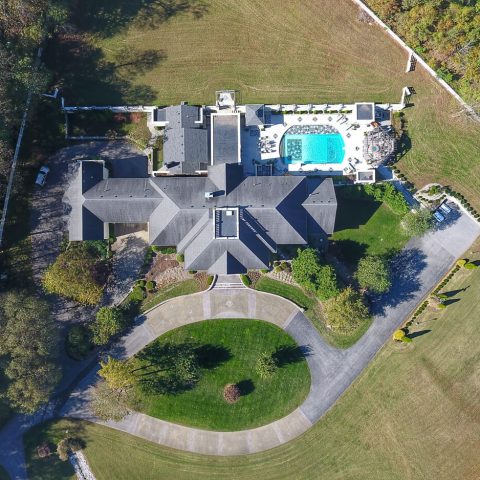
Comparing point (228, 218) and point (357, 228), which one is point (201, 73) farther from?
point (357, 228)

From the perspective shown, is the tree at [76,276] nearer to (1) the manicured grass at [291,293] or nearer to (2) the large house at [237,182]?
(2) the large house at [237,182]

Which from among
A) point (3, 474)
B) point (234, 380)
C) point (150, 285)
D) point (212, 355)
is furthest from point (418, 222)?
point (3, 474)

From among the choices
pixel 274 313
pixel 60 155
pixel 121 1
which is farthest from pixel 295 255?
pixel 121 1

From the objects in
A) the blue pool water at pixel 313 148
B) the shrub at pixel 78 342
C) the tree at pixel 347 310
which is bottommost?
the tree at pixel 347 310

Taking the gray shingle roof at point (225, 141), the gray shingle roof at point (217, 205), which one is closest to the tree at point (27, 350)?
the gray shingle roof at point (217, 205)

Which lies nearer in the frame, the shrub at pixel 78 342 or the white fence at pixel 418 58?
the shrub at pixel 78 342

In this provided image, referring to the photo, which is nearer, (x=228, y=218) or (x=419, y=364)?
(x=228, y=218)

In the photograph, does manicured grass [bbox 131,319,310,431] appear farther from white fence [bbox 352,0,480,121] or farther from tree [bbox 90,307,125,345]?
white fence [bbox 352,0,480,121]
